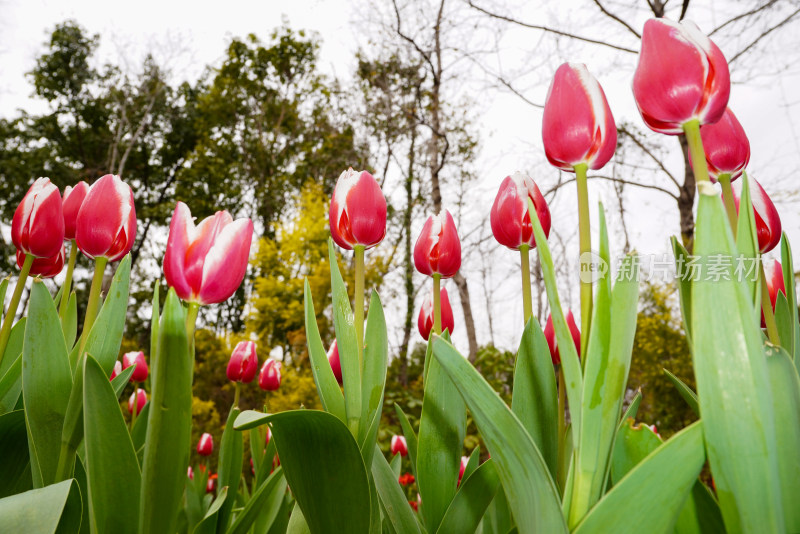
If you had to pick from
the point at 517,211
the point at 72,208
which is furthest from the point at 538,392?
the point at 72,208

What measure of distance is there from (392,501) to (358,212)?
0.43m

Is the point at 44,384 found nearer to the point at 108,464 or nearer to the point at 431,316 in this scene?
the point at 108,464

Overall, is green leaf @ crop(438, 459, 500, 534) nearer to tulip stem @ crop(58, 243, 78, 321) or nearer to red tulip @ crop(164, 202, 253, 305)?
red tulip @ crop(164, 202, 253, 305)

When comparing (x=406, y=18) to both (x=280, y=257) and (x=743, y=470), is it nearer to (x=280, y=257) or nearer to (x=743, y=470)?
(x=280, y=257)

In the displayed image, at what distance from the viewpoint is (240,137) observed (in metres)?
11.9

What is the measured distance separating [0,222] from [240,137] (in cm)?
536

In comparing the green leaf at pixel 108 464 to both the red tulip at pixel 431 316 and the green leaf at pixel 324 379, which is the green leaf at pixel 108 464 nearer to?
the green leaf at pixel 324 379

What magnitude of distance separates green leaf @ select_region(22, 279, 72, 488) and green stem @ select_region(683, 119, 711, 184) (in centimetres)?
72

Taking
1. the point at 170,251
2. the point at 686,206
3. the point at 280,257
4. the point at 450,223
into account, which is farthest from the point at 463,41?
the point at 170,251

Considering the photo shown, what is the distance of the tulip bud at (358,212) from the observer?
0.74 metres

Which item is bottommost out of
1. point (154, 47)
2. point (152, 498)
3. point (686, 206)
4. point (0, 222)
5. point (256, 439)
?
point (256, 439)

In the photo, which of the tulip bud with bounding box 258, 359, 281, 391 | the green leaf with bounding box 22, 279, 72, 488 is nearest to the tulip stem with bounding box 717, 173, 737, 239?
the green leaf with bounding box 22, 279, 72, 488

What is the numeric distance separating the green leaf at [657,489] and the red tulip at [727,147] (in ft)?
1.21

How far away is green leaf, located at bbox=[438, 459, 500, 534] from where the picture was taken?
24.9 inches
